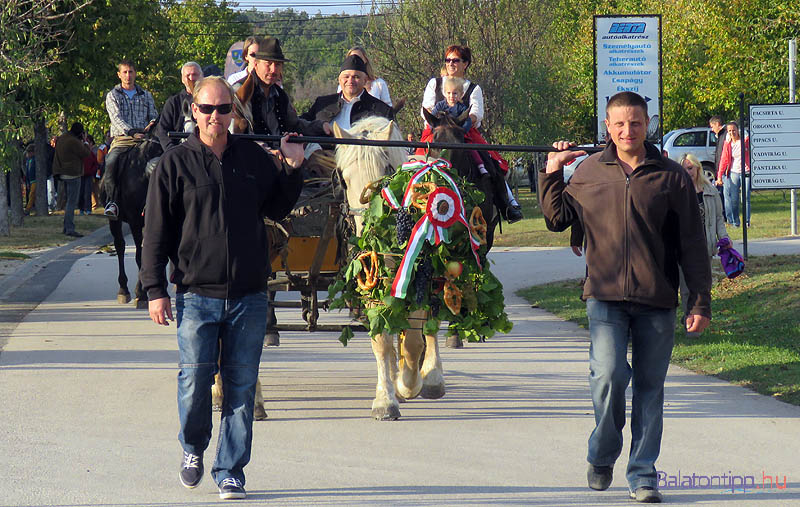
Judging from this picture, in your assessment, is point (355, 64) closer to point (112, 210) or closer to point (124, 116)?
point (124, 116)

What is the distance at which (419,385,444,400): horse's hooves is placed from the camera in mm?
7746

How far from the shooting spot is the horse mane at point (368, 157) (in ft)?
24.0

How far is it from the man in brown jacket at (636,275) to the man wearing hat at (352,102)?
3.85 meters

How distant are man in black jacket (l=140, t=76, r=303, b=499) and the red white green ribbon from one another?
133cm

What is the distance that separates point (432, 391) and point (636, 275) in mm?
2708

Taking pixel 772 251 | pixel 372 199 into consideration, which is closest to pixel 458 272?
pixel 372 199

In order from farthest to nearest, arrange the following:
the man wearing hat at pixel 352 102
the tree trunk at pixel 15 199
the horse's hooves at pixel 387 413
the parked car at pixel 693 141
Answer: the parked car at pixel 693 141, the tree trunk at pixel 15 199, the man wearing hat at pixel 352 102, the horse's hooves at pixel 387 413

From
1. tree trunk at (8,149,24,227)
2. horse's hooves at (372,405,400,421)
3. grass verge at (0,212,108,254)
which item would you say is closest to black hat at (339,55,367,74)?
horse's hooves at (372,405,400,421)

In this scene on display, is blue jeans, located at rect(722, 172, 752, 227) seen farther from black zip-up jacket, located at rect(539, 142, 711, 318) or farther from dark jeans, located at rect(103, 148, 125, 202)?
black zip-up jacket, located at rect(539, 142, 711, 318)

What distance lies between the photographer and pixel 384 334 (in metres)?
7.17

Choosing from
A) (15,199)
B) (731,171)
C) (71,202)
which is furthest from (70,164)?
(731,171)

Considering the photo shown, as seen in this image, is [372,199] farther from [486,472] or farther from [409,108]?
[409,108]

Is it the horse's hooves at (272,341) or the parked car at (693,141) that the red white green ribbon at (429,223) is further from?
the parked car at (693,141)

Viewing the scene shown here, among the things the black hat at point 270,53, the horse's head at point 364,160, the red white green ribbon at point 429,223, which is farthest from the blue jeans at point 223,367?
the black hat at point 270,53
